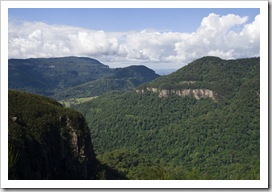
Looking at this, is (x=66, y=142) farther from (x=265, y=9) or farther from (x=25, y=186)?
(x=265, y=9)

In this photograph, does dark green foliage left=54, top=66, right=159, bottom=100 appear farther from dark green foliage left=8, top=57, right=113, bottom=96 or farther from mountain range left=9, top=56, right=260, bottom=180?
mountain range left=9, top=56, right=260, bottom=180

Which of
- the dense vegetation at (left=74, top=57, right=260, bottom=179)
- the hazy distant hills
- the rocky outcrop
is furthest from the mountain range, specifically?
the hazy distant hills

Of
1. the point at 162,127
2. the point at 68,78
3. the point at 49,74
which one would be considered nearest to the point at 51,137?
the point at 162,127

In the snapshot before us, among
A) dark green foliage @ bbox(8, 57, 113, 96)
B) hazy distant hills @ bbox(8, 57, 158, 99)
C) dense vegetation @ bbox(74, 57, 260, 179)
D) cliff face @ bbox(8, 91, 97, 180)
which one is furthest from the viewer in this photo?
dark green foliage @ bbox(8, 57, 113, 96)

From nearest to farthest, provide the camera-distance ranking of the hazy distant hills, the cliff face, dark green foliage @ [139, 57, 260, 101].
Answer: the cliff face, dark green foliage @ [139, 57, 260, 101], the hazy distant hills

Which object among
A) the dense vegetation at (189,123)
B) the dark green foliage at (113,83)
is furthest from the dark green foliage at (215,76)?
the dark green foliage at (113,83)

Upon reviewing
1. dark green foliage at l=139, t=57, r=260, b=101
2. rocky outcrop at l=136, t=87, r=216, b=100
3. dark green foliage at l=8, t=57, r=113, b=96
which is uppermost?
dark green foliage at l=8, t=57, r=113, b=96

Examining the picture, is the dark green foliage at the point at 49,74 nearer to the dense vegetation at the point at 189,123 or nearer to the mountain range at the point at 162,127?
the dense vegetation at the point at 189,123

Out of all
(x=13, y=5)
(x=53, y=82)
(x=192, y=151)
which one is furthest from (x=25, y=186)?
(x=53, y=82)

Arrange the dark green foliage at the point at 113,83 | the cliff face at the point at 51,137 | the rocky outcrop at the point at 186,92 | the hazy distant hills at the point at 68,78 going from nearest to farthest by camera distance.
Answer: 1. the cliff face at the point at 51,137
2. the rocky outcrop at the point at 186,92
3. the dark green foliage at the point at 113,83
4. the hazy distant hills at the point at 68,78
